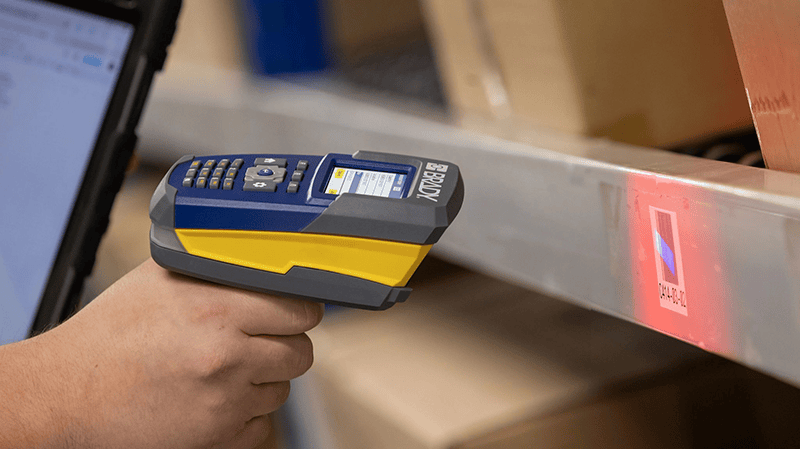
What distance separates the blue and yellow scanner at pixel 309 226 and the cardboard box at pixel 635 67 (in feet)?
0.80

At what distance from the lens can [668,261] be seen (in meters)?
0.45

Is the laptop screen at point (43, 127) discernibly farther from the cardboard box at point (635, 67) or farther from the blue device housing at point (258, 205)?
the cardboard box at point (635, 67)

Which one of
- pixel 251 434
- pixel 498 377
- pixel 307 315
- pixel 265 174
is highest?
pixel 265 174

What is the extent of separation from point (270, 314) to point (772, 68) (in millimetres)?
357

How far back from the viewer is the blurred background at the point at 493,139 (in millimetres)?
624

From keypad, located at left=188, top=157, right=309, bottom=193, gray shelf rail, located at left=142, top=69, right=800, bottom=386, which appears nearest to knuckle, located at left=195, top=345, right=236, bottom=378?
keypad, located at left=188, top=157, right=309, bottom=193

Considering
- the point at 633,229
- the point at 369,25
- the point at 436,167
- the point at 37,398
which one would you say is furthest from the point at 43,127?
the point at 369,25

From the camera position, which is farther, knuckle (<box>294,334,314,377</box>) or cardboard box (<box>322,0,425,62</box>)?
cardboard box (<box>322,0,425,62</box>)

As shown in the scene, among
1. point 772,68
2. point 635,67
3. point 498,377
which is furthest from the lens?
point 498,377

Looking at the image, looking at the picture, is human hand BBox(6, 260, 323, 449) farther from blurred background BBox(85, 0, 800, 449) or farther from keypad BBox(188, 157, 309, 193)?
blurred background BBox(85, 0, 800, 449)

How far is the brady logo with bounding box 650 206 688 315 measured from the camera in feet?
1.44

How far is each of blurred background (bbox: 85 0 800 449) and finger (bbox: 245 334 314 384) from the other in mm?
219

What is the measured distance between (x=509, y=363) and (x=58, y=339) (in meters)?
0.53

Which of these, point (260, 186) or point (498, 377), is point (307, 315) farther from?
point (498, 377)
